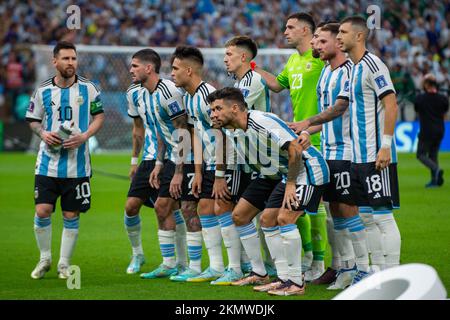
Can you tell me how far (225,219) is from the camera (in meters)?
8.84

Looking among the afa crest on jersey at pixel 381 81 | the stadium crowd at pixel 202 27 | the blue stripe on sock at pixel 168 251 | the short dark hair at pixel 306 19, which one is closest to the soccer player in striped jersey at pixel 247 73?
the short dark hair at pixel 306 19

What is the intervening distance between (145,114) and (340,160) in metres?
2.20

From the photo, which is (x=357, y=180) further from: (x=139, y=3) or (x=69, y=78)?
(x=139, y=3)

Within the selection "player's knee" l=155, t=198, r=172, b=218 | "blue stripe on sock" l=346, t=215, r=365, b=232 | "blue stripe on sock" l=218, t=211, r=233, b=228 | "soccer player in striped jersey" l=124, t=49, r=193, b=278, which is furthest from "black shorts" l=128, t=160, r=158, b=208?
"blue stripe on sock" l=346, t=215, r=365, b=232

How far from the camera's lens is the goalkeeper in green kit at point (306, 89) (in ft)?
29.5

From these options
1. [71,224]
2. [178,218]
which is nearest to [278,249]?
[178,218]

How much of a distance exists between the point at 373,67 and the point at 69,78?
3238 millimetres

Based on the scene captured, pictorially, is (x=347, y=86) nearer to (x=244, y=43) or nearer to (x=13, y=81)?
(x=244, y=43)

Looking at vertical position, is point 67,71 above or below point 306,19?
below

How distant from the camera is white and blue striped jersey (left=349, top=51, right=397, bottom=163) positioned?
7.85 m

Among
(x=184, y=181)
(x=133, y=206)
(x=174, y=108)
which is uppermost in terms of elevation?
(x=174, y=108)

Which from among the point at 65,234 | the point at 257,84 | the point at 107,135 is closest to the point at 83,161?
the point at 65,234

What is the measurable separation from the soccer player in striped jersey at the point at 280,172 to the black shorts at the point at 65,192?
6.23ft

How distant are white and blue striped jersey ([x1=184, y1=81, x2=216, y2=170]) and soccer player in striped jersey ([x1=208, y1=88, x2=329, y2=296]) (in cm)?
70
